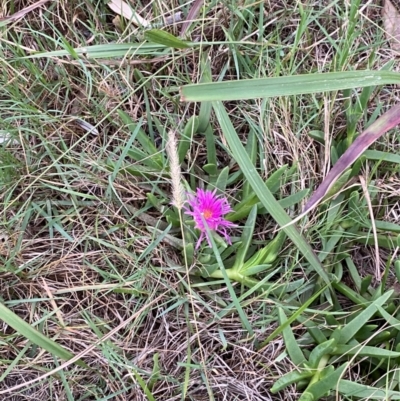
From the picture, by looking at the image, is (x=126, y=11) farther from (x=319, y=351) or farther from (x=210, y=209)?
(x=319, y=351)

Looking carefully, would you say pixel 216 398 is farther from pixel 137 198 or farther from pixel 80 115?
pixel 80 115

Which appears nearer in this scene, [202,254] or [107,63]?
[202,254]

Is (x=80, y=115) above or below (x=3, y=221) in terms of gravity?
above

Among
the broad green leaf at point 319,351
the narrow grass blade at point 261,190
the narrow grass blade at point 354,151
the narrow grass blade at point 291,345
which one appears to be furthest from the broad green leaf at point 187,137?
the broad green leaf at point 319,351

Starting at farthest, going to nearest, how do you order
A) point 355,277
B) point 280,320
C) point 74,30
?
point 74,30 < point 355,277 < point 280,320

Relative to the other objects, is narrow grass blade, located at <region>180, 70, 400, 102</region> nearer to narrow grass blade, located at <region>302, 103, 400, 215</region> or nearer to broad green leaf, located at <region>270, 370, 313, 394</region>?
narrow grass blade, located at <region>302, 103, 400, 215</region>

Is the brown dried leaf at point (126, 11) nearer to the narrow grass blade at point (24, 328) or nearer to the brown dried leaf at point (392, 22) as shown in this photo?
the brown dried leaf at point (392, 22)

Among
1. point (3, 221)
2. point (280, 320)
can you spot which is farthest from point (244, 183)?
point (3, 221)

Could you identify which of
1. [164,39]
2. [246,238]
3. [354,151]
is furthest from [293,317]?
[164,39]
